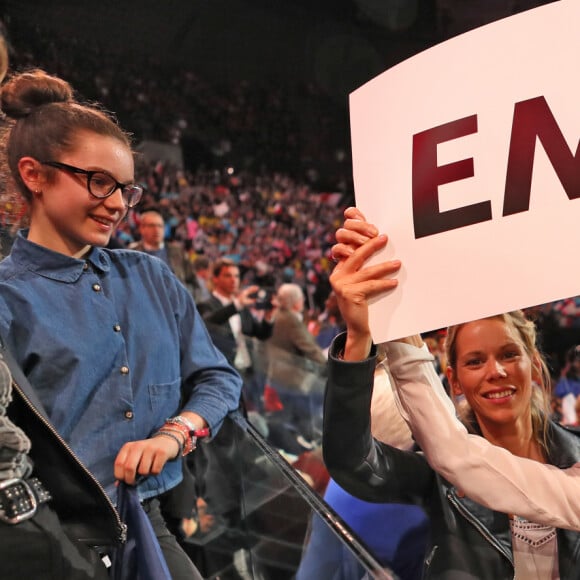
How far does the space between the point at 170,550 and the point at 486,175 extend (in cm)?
80

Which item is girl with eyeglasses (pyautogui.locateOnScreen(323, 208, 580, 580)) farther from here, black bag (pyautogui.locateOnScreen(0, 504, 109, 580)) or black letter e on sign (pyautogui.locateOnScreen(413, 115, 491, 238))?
black bag (pyautogui.locateOnScreen(0, 504, 109, 580))

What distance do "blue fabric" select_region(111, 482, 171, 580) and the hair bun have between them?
70 centimetres

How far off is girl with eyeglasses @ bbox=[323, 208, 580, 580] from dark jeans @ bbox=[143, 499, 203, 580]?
11.5 inches

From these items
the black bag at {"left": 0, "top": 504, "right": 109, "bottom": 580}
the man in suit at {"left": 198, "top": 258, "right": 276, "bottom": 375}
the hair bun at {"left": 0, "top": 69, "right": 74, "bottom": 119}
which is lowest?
the black bag at {"left": 0, "top": 504, "right": 109, "bottom": 580}

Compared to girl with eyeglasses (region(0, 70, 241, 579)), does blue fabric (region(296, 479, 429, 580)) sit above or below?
below

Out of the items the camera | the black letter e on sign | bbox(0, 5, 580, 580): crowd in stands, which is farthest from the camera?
the camera

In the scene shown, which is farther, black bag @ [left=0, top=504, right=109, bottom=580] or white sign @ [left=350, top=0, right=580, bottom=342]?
white sign @ [left=350, top=0, right=580, bottom=342]

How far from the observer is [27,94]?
1.16 meters

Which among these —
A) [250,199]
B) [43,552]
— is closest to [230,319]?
[43,552]

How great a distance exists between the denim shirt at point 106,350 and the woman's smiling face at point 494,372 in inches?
18.0

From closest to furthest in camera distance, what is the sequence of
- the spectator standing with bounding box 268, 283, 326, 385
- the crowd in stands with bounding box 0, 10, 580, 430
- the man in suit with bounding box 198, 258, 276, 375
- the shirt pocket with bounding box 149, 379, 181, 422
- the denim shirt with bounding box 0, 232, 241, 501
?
1. the denim shirt with bounding box 0, 232, 241, 501
2. the shirt pocket with bounding box 149, 379, 181, 422
3. the man in suit with bounding box 198, 258, 276, 375
4. the crowd in stands with bounding box 0, 10, 580, 430
5. the spectator standing with bounding box 268, 283, 326, 385

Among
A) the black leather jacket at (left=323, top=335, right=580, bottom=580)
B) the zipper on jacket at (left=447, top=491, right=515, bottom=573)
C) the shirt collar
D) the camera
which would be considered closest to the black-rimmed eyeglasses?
the shirt collar

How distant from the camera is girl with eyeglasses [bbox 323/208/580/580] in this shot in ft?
3.32

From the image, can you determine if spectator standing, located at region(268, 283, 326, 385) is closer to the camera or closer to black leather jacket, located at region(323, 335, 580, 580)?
the camera
